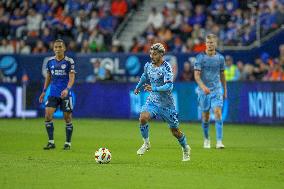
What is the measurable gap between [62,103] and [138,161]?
12.0 ft

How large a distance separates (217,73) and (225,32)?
11.6 metres

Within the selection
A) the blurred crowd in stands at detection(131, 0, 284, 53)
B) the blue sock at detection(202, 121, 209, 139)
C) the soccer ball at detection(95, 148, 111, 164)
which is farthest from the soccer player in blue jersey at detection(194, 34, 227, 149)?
the blurred crowd in stands at detection(131, 0, 284, 53)

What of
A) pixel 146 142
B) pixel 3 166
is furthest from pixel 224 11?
pixel 3 166

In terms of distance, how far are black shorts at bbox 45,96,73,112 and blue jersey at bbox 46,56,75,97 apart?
99mm

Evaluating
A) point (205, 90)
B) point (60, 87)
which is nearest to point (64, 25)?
point (60, 87)

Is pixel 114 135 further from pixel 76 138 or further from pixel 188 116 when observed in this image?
pixel 188 116

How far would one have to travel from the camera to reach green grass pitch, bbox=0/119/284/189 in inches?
481

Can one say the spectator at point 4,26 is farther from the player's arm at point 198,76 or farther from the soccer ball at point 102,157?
the soccer ball at point 102,157

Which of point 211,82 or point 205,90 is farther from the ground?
point 211,82

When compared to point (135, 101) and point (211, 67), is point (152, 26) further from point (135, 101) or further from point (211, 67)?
point (211, 67)

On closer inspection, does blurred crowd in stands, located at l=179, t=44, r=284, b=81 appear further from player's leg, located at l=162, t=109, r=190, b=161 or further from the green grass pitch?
player's leg, located at l=162, t=109, r=190, b=161

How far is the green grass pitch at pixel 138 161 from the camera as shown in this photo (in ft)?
40.1

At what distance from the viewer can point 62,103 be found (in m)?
18.5

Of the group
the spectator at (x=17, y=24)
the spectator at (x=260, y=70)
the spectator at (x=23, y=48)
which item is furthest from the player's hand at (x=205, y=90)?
the spectator at (x=17, y=24)
